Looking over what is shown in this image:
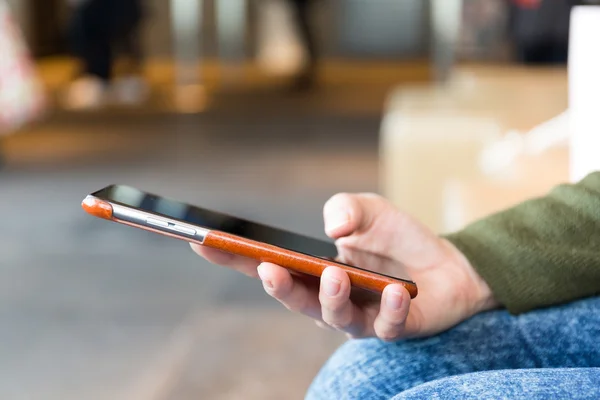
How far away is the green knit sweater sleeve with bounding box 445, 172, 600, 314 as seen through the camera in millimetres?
653

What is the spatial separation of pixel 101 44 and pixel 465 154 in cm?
429

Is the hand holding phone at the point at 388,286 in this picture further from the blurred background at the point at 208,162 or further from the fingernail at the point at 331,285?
the blurred background at the point at 208,162

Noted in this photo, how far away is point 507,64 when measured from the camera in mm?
5078

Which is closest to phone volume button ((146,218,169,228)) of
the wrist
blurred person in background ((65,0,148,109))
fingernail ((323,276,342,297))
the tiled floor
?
fingernail ((323,276,342,297))

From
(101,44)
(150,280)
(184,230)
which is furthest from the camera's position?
(101,44)

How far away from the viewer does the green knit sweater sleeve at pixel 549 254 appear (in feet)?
2.14

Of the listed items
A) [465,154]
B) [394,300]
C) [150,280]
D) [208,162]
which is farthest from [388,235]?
[208,162]

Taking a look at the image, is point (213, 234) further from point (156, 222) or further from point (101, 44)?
point (101, 44)

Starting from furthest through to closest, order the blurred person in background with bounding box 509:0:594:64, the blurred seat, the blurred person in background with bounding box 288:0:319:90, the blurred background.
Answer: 1. the blurred person in background with bounding box 288:0:319:90
2. the blurred person in background with bounding box 509:0:594:64
3. the blurred background
4. the blurred seat

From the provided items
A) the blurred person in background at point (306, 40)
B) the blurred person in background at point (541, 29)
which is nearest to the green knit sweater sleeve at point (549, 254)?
the blurred person in background at point (541, 29)

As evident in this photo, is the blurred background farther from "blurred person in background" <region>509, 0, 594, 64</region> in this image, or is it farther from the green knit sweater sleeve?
Answer: the green knit sweater sleeve

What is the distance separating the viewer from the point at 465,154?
6.81 ft

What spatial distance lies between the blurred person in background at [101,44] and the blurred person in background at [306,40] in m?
1.17

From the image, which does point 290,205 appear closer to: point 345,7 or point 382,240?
point 382,240
